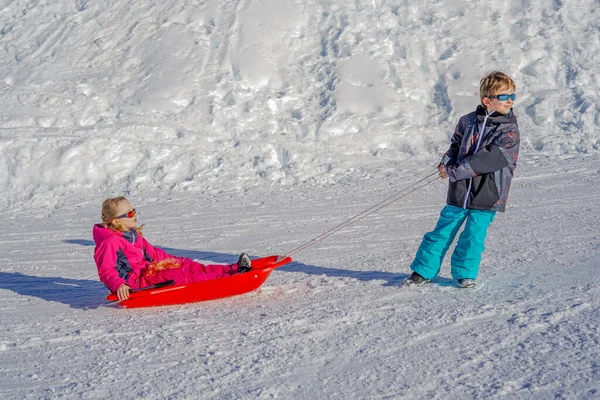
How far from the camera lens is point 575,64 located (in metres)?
10.5

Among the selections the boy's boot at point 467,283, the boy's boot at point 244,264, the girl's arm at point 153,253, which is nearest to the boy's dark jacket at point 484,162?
the boy's boot at point 467,283

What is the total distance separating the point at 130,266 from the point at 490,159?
7.70ft

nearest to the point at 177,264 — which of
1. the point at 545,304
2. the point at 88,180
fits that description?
the point at 545,304

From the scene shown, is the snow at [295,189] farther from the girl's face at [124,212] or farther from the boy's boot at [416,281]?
the girl's face at [124,212]

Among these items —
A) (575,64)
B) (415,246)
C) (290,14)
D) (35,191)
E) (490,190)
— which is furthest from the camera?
(290,14)

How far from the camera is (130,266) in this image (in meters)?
4.46

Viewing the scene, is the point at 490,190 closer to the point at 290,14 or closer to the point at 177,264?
the point at 177,264

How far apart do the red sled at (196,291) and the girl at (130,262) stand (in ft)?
0.35

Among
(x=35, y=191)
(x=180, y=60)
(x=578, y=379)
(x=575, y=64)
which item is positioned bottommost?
(x=578, y=379)

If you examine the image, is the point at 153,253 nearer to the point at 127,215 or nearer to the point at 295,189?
the point at 127,215

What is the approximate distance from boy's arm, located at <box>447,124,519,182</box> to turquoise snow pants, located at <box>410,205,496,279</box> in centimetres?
28

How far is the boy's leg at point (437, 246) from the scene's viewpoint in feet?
14.1

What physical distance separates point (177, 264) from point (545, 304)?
7.53ft

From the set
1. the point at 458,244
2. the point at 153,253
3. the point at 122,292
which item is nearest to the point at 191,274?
the point at 153,253
